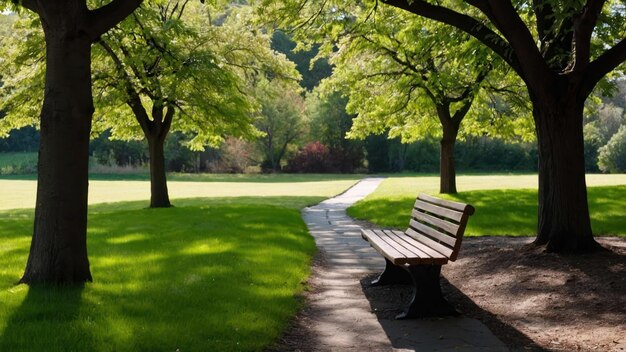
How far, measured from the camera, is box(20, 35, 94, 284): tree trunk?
21.5 feet

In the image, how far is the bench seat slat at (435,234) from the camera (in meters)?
6.46

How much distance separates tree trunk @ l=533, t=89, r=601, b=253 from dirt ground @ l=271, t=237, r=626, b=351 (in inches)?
12.4

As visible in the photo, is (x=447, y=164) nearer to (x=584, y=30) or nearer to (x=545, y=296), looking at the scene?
(x=584, y=30)

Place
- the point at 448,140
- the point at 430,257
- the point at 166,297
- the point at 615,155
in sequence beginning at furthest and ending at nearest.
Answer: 1. the point at 615,155
2. the point at 448,140
3. the point at 166,297
4. the point at 430,257

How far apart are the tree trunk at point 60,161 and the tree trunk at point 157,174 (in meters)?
15.9

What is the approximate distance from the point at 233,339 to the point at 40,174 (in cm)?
309

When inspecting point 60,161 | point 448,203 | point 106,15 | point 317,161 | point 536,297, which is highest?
point 106,15

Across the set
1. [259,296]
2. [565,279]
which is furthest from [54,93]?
[565,279]

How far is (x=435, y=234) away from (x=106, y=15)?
4.66m

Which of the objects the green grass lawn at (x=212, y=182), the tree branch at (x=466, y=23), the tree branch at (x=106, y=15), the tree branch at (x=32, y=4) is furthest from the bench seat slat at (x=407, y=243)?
the green grass lawn at (x=212, y=182)

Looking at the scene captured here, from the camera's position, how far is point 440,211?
7266 millimetres

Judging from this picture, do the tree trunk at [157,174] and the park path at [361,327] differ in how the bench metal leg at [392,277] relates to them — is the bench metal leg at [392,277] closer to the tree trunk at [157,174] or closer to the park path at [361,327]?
the park path at [361,327]

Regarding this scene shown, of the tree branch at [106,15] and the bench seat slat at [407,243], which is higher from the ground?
the tree branch at [106,15]

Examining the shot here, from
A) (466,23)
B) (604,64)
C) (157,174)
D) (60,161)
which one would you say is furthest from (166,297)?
(157,174)
